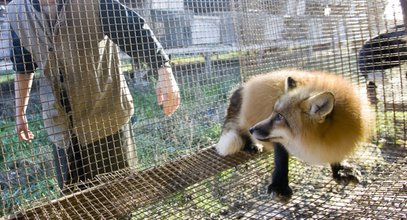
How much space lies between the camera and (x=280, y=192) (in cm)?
177

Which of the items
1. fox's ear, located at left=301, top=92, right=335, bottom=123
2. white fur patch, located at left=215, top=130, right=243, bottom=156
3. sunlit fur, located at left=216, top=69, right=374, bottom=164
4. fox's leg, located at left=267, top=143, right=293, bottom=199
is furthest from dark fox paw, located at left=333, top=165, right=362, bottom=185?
white fur patch, located at left=215, top=130, right=243, bottom=156

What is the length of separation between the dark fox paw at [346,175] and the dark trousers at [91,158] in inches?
48.6

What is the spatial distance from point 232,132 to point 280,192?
0.63m

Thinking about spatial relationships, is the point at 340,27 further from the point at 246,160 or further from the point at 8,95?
the point at 8,95

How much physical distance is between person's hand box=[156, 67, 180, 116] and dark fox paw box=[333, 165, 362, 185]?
999mm

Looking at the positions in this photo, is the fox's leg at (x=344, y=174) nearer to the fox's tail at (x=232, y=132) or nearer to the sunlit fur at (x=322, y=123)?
the sunlit fur at (x=322, y=123)

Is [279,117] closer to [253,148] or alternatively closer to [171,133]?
[253,148]

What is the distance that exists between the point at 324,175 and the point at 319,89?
62 cm

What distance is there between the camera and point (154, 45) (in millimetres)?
2234

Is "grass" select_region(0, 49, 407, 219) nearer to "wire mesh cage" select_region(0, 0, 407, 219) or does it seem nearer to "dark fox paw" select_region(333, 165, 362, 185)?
"wire mesh cage" select_region(0, 0, 407, 219)

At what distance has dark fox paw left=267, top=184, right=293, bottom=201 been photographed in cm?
176

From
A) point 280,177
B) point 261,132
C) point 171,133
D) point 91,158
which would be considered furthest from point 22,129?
point 280,177

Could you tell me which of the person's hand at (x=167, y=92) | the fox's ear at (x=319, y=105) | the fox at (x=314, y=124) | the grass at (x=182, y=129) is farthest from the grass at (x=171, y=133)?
the fox's ear at (x=319, y=105)

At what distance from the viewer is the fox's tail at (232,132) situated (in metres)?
2.28
